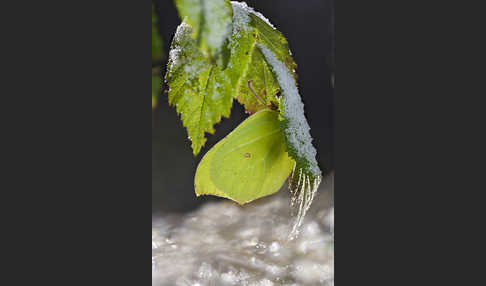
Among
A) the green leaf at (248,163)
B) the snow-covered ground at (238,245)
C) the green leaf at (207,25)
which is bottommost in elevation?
the snow-covered ground at (238,245)

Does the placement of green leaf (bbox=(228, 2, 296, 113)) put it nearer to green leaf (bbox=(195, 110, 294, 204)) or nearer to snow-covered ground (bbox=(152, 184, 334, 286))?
green leaf (bbox=(195, 110, 294, 204))

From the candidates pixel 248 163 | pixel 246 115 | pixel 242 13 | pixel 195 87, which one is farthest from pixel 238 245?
pixel 242 13

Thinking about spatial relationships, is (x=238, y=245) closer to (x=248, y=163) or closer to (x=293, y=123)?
(x=248, y=163)

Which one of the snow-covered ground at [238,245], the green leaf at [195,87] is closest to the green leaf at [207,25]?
the green leaf at [195,87]

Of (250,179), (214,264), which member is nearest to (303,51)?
(250,179)

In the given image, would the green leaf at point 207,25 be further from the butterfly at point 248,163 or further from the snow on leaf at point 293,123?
the butterfly at point 248,163

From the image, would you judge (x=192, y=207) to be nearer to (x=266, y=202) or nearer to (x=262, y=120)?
(x=266, y=202)
